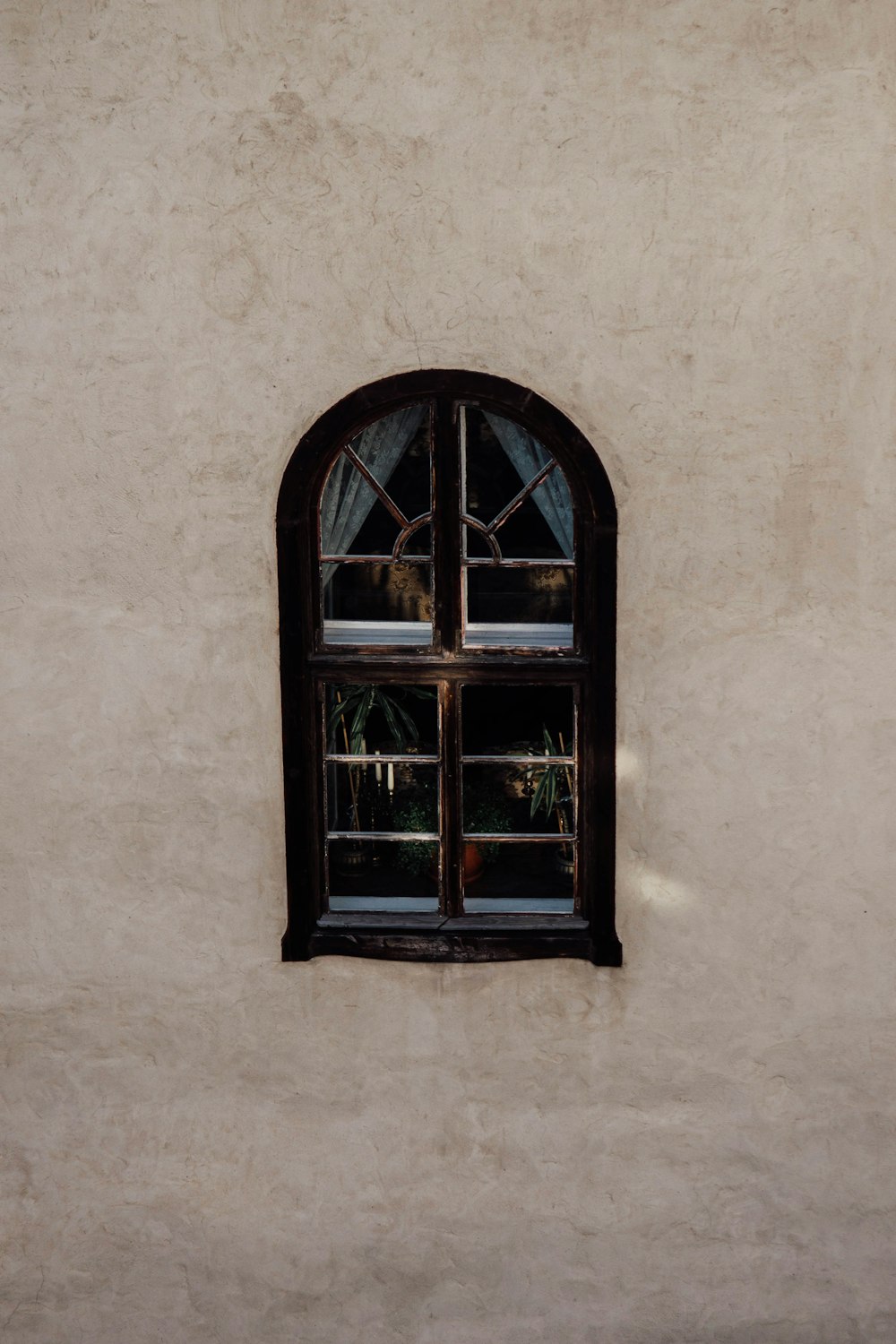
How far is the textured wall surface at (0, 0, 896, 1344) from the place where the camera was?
10.8 ft

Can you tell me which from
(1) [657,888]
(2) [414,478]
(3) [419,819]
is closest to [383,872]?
(3) [419,819]

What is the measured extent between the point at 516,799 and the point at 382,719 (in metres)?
0.49

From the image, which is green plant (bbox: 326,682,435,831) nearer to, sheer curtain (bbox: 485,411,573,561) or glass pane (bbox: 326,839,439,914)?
glass pane (bbox: 326,839,439,914)

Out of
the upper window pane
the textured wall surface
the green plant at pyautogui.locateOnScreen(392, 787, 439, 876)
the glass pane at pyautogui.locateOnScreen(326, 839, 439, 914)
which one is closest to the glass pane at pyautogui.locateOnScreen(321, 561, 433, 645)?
the upper window pane

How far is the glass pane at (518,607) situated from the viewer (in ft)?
11.7

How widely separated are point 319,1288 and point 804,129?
147 inches

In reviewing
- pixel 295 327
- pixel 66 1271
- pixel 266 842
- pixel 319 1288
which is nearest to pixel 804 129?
pixel 295 327

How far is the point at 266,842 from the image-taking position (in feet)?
12.0

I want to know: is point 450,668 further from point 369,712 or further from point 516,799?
point 516,799

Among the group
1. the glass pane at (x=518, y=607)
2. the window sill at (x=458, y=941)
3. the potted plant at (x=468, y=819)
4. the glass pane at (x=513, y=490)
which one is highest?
the glass pane at (x=513, y=490)

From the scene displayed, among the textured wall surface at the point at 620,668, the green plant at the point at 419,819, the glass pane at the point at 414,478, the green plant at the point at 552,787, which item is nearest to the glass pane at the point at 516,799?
the green plant at the point at 552,787

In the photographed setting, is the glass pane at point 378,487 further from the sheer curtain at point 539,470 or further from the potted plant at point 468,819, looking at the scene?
the potted plant at point 468,819

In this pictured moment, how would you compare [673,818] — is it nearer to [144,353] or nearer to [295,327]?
[295,327]

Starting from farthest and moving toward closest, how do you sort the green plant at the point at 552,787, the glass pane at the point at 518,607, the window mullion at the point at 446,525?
the green plant at the point at 552,787 < the glass pane at the point at 518,607 < the window mullion at the point at 446,525
